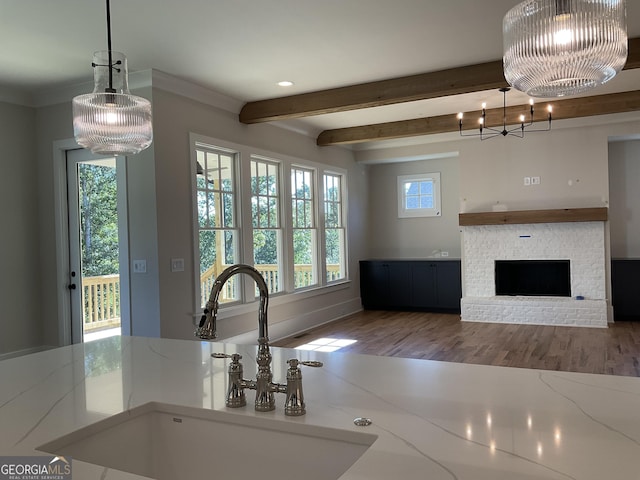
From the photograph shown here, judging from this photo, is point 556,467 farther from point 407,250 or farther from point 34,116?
point 407,250

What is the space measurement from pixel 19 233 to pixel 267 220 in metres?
2.66

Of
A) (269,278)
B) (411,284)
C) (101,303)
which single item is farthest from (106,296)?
(411,284)

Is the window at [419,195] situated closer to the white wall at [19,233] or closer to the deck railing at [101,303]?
the deck railing at [101,303]

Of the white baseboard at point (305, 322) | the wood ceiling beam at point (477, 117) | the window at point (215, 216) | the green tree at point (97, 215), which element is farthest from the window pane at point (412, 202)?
the green tree at point (97, 215)

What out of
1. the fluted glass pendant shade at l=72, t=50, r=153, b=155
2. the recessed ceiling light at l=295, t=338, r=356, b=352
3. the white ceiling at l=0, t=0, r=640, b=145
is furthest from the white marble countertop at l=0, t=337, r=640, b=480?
the recessed ceiling light at l=295, t=338, r=356, b=352

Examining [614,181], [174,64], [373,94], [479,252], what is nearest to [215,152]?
[174,64]

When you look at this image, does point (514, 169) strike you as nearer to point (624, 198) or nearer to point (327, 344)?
point (624, 198)

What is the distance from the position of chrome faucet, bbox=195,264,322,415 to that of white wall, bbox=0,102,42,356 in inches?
180

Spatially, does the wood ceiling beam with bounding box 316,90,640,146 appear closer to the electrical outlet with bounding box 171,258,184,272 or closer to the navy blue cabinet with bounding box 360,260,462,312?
the navy blue cabinet with bounding box 360,260,462,312

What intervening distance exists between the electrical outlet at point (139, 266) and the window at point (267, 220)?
1603mm

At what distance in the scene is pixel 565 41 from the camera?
1.80 metres

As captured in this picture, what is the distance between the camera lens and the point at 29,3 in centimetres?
317

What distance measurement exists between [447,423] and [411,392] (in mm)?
235

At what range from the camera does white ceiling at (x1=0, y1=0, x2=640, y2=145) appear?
3.34 m
